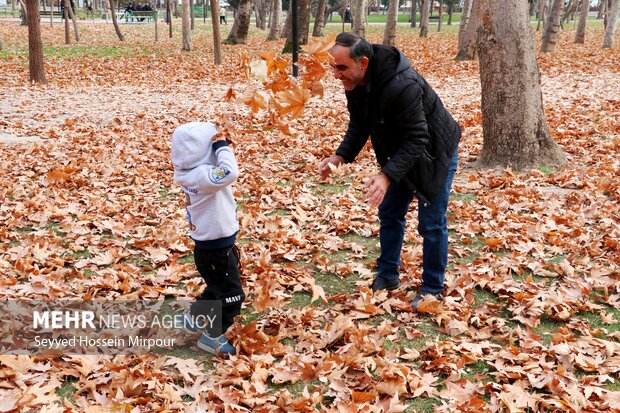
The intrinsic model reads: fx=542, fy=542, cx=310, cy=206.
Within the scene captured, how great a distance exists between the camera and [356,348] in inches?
132

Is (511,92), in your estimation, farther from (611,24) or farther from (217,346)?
(611,24)

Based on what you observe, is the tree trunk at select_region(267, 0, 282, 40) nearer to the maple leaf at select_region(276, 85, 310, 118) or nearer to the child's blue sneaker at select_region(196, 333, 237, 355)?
the maple leaf at select_region(276, 85, 310, 118)

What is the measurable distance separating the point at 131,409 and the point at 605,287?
3.32 metres

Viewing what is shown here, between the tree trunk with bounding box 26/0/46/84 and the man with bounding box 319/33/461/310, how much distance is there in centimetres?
1169

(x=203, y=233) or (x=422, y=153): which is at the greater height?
(x=422, y=153)

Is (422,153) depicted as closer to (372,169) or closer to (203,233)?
(203,233)

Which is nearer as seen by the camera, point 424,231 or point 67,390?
point 67,390

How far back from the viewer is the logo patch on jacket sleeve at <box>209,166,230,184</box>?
2.96 meters

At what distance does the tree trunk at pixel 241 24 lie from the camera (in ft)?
80.0

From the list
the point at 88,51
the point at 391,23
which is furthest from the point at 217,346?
the point at 88,51

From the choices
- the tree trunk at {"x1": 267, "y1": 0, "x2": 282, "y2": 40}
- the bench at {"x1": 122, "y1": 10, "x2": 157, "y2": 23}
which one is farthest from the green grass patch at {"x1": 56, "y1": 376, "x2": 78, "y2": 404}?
the bench at {"x1": 122, "y1": 10, "x2": 157, "y2": 23}

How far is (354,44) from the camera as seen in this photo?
316 cm

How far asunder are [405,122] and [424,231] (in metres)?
0.87

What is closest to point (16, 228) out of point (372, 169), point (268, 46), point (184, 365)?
point (184, 365)
